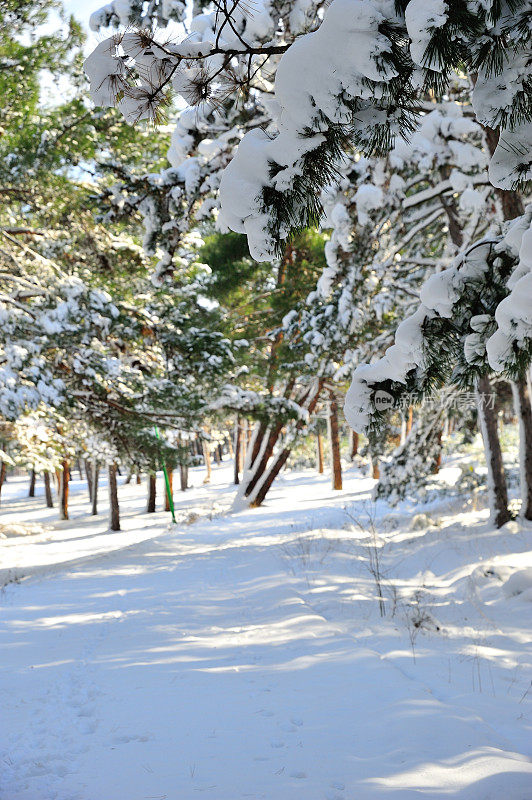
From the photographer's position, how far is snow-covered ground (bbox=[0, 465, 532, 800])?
242cm

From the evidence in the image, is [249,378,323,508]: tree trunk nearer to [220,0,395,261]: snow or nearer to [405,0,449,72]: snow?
[220,0,395,261]: snow

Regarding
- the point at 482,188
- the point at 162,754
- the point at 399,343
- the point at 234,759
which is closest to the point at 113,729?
the point at 162,754

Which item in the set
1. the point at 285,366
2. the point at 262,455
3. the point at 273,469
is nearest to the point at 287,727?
the point at 285,366

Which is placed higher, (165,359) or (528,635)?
(165,359)

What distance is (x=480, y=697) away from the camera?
3287 mm

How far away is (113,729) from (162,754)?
0.43 metres

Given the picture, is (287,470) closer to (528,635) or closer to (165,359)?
(165,359)

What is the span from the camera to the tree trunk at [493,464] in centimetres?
795

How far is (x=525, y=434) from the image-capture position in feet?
24.0

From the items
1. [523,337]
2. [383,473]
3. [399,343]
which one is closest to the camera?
[523,337]

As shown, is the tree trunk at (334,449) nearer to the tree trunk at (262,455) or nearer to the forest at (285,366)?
the tree trunk at (262,455)

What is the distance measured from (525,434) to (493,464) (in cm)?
88

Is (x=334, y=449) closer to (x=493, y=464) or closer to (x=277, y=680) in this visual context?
(x=493, y=464)

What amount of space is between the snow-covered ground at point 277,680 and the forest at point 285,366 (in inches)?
0.9
